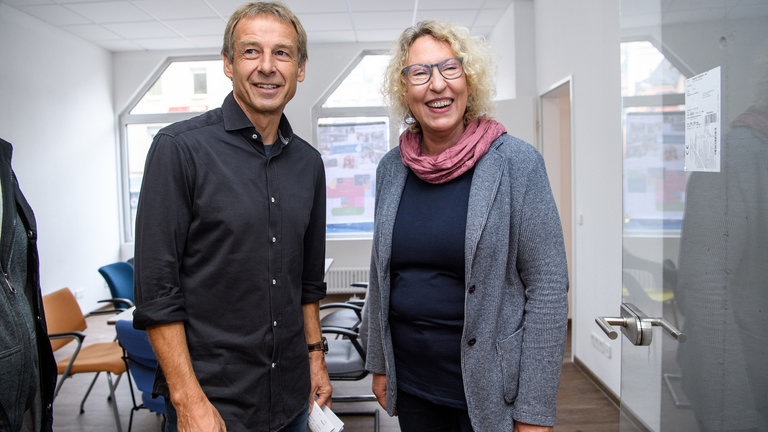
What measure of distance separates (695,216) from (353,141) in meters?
5.76

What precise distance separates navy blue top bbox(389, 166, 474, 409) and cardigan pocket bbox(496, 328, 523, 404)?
109 millimetres

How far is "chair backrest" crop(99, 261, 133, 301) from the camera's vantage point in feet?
13.3

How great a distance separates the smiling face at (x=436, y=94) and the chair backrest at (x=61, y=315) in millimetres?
2891

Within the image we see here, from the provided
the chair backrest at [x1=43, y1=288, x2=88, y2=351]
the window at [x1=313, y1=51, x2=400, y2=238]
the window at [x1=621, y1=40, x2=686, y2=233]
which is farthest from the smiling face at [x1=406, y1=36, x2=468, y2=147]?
the window at [x1=313, y1=51, x2=400, y2=238]

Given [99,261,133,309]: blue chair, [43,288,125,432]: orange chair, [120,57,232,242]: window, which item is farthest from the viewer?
[120,57,232,242]: window

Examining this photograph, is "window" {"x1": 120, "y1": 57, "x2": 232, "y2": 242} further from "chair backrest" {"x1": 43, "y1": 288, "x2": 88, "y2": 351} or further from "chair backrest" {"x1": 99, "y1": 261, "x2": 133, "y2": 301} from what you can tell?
"chair backrest" {"x1": 43, "y1": 288, "x2": 88, "y2": 351}

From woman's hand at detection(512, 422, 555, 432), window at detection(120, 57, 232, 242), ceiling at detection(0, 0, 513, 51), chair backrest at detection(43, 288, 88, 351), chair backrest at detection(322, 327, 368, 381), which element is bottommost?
chair backrest at detection(322, 327, 368, 381)

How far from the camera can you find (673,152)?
3.54 ft

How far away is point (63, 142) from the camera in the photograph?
18.0ft

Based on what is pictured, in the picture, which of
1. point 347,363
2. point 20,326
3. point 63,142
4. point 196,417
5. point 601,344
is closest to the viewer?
point 196,417

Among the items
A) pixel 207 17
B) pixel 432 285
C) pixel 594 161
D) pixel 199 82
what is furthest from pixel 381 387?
pixel 199 82

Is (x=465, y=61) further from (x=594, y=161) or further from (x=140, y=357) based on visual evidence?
(x=594, y=161)

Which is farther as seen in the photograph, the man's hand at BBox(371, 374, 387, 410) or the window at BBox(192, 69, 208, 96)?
the window at BBox(192, 69, 208, 96)

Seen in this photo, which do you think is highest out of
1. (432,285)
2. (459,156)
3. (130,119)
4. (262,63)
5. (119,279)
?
(130,119)
